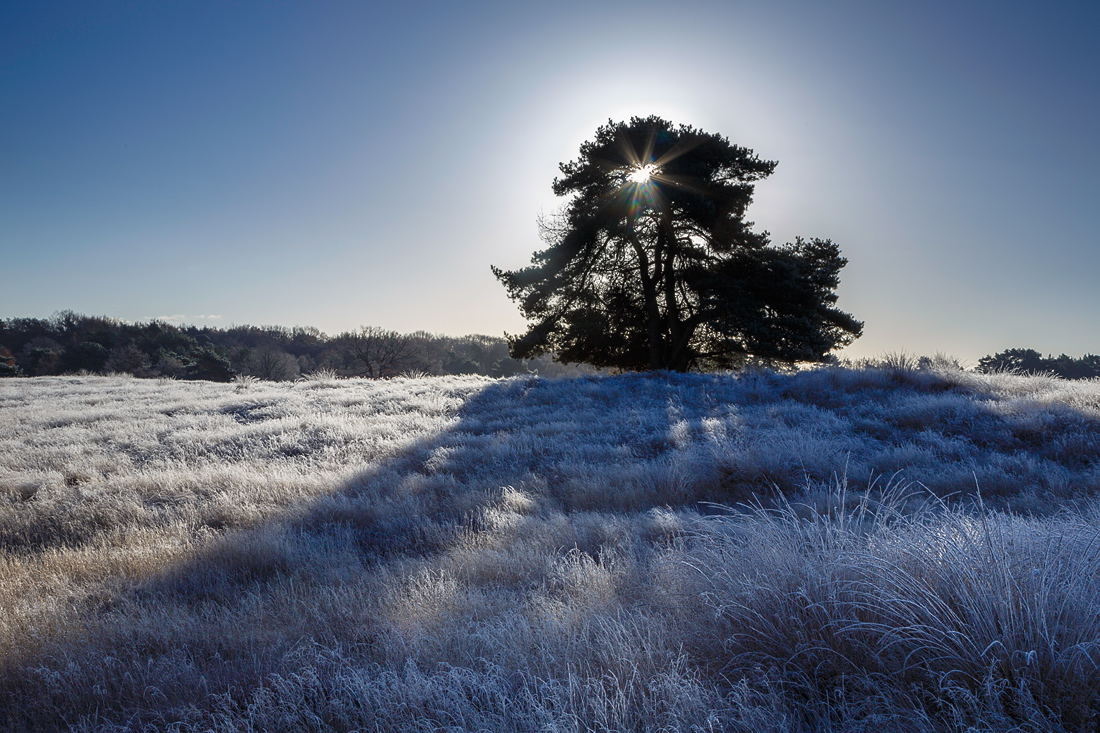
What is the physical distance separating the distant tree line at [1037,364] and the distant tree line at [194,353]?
35.1 meters

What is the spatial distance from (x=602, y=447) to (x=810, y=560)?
184 inches

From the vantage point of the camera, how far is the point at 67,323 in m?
64.2

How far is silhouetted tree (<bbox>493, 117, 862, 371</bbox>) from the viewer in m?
18.2

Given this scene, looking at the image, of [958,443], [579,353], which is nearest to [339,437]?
[958,443]

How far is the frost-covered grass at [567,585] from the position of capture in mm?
1854

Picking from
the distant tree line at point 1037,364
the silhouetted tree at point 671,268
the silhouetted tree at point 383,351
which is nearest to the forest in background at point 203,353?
the silhouetted tree at point 383,351

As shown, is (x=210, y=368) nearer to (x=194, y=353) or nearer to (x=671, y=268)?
(x=194, y=353)

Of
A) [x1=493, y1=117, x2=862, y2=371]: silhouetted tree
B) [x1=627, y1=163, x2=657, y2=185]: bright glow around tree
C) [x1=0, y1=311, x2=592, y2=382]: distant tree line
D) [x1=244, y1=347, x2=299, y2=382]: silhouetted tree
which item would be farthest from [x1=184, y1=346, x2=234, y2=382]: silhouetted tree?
[x1=627, y1=163, x2=657, y2=185]: bright glow around tree

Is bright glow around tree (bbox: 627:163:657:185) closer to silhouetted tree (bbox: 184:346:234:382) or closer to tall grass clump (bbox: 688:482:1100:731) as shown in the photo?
tall grass clump (bbox: 688:482:1100:731)

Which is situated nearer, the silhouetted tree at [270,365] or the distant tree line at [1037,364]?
the distant tree line at [1037,364]

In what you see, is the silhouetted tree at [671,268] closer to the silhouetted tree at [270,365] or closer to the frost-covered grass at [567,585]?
the frost-covered grass at [567,585]

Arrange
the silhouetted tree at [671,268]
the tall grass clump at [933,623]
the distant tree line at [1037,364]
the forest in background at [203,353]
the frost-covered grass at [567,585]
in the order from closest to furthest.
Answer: the tall grass clump at [933,623] → the frost-covered grass at [567,585] → the distant tree line at [1037,364] → the silhouetted tree at [671,268] → the forest in background at [203,353]

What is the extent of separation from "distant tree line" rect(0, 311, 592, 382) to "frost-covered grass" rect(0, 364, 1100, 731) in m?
34.4

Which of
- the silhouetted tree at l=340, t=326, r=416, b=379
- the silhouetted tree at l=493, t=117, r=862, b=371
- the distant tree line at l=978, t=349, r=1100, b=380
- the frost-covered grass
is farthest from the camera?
the silhouetted tree at l=340, t=326, r=416, b=379
